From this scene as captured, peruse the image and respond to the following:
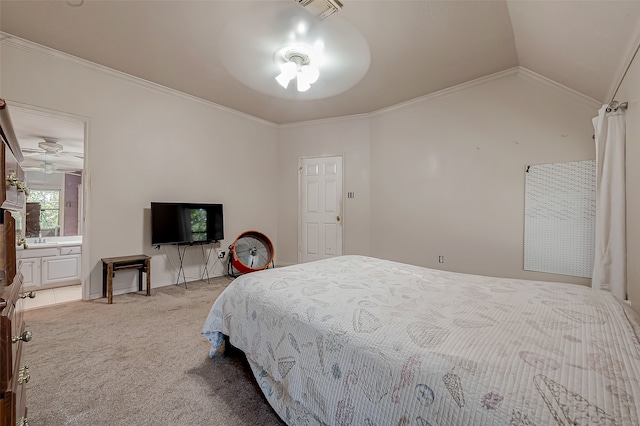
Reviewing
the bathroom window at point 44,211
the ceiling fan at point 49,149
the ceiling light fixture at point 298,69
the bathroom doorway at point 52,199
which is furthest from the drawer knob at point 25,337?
the ceiling fan at point 49,149

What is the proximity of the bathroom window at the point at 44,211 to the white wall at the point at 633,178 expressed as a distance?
6970 mm

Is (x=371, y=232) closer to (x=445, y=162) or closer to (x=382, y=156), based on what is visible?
(x=382, y=156)

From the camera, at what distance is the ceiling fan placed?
15.1 ft

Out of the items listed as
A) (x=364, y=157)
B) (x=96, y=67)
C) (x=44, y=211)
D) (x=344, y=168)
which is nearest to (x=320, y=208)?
(x=344, y=168)

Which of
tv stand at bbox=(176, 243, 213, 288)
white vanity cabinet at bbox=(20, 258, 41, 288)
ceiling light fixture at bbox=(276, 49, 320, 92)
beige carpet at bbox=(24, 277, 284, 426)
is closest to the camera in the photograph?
beige carpet at bbox=(24, 277, 284, 426)

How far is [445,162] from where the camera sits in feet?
12.4

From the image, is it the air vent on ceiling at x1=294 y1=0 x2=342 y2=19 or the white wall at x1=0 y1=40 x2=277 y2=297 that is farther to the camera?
the white wall at x1=0 y1=40 x2=277 y2=297

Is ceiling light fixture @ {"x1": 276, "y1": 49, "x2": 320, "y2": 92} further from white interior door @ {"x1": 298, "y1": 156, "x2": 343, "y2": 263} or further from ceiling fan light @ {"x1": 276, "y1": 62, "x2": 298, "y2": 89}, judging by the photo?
white interior door @ {"x1": 298, "y1": 156, "x2": 343, "y2": 263}

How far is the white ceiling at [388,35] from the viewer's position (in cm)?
198

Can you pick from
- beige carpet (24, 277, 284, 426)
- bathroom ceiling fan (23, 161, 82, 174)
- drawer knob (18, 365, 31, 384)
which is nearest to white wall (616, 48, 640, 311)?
beige carpet (24, 277, 284, 426)

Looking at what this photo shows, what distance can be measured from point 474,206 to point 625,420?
329cm

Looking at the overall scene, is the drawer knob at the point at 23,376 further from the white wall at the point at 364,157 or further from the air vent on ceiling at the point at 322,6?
the white wall at the point at 364,157

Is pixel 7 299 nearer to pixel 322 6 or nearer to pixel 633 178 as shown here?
pixel 322 6

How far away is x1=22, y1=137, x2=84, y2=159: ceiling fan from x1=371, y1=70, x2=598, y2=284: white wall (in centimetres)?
533
